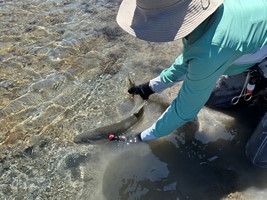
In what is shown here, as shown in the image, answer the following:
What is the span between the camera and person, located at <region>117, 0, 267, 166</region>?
1.97 metres

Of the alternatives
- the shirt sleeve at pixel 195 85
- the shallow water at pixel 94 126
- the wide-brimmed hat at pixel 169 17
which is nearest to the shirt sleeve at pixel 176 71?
the shallow water at pixel 94 126

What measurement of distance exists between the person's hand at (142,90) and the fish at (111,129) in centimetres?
12

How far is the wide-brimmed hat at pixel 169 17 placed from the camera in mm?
1932

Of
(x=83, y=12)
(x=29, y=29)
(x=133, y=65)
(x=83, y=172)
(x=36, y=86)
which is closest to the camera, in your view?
(x=83, y=172)

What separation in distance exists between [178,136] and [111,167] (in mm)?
704

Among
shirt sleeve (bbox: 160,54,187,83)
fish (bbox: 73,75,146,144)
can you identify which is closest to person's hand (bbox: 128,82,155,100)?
fish (bbox: 73,75,146,144)

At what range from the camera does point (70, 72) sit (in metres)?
4.15

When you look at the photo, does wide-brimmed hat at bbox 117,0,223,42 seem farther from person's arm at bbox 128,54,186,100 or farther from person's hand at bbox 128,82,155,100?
person's hand at bbox 128,82,155,100

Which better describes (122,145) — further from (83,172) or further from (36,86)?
(36,86)

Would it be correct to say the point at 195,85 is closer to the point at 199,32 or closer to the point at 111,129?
the point at 199,32

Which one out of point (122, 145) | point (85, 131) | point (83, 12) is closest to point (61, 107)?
point (85, 131)

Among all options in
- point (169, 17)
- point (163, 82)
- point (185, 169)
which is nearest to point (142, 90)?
point (163, 82)

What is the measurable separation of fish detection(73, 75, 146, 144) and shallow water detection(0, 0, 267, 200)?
2.6 inches

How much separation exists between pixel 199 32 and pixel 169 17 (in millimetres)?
260
